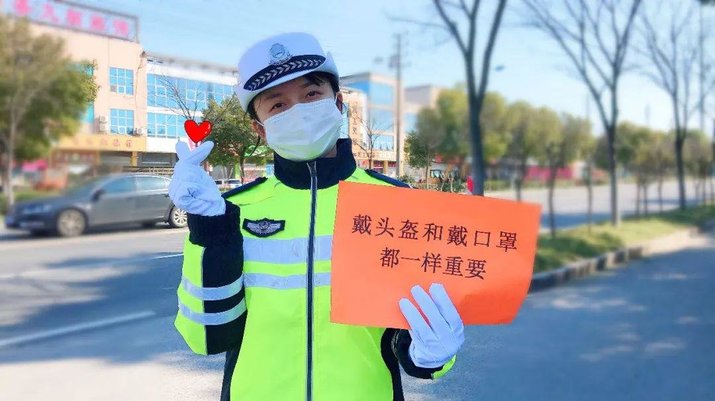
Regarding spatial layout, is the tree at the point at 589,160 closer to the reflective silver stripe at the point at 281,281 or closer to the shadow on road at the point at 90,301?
the shadow on road at the point at 90,301

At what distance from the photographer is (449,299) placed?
3.68 ft

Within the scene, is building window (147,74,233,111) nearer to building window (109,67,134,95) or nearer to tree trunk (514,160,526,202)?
building window (109,67,134,95)

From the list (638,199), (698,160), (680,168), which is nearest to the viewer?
(680,168)

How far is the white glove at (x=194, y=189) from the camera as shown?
1.08 metres

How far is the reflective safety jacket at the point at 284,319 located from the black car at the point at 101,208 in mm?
279

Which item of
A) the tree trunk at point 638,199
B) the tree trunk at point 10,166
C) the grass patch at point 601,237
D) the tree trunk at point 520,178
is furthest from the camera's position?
the tree trunk at point 638,199

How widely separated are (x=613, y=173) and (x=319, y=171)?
225 inches

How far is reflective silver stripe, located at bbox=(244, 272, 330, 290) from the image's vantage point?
1.20 meters

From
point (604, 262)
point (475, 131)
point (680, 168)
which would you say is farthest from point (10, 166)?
point (680, 168)

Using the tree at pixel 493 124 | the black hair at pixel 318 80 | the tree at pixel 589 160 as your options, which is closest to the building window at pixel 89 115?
the black hair at pixel 318 80

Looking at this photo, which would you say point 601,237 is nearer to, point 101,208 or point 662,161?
point 662,161

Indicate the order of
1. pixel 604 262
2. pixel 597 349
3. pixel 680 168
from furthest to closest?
pixel 680 168 → pixel 604 262 → pixel 597 349

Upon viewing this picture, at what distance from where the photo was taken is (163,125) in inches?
62.9

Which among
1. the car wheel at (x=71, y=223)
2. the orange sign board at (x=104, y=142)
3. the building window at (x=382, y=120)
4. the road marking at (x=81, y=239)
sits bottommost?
the road marking at (x=81, y=239)
